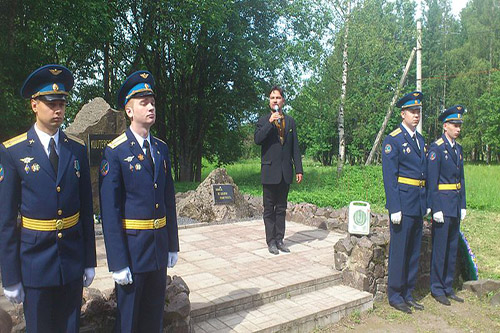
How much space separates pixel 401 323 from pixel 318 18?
15.0m

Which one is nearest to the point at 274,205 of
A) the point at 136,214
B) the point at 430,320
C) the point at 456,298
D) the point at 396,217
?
the point at 396,217

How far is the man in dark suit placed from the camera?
5.70 metres

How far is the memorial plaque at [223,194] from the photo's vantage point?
28.0 ft

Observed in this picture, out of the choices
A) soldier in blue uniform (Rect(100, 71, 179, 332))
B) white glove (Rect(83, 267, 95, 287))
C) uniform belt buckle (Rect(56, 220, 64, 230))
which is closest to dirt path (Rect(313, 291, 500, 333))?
soldier in blue uniform (Rect(100, 71, 179, 332))

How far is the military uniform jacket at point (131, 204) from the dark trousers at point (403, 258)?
2767mm

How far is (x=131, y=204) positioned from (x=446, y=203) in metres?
3.76

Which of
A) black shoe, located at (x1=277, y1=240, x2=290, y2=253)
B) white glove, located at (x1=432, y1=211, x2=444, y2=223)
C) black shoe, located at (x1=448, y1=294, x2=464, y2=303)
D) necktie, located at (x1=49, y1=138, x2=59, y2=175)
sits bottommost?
black shoe, located at (x1=448, y1=294, x2=464, y2=303)

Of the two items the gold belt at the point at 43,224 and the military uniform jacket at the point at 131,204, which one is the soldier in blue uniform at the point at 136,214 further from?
the gold belt at the point at 43,224

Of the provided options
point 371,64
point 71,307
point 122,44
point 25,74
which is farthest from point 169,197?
point 371,64

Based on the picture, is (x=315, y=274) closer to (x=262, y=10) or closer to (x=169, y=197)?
(x=169, y=197)

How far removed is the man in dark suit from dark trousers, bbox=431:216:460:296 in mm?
1863

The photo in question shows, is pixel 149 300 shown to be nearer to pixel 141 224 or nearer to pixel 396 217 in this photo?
pixel 141 224

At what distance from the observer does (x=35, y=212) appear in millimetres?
2504

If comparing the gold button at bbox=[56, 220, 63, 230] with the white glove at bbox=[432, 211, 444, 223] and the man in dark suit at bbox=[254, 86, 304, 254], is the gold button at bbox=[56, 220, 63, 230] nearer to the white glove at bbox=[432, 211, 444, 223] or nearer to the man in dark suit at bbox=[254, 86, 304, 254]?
the man in dark suit at bbox=[254, 86, 304, 254]
